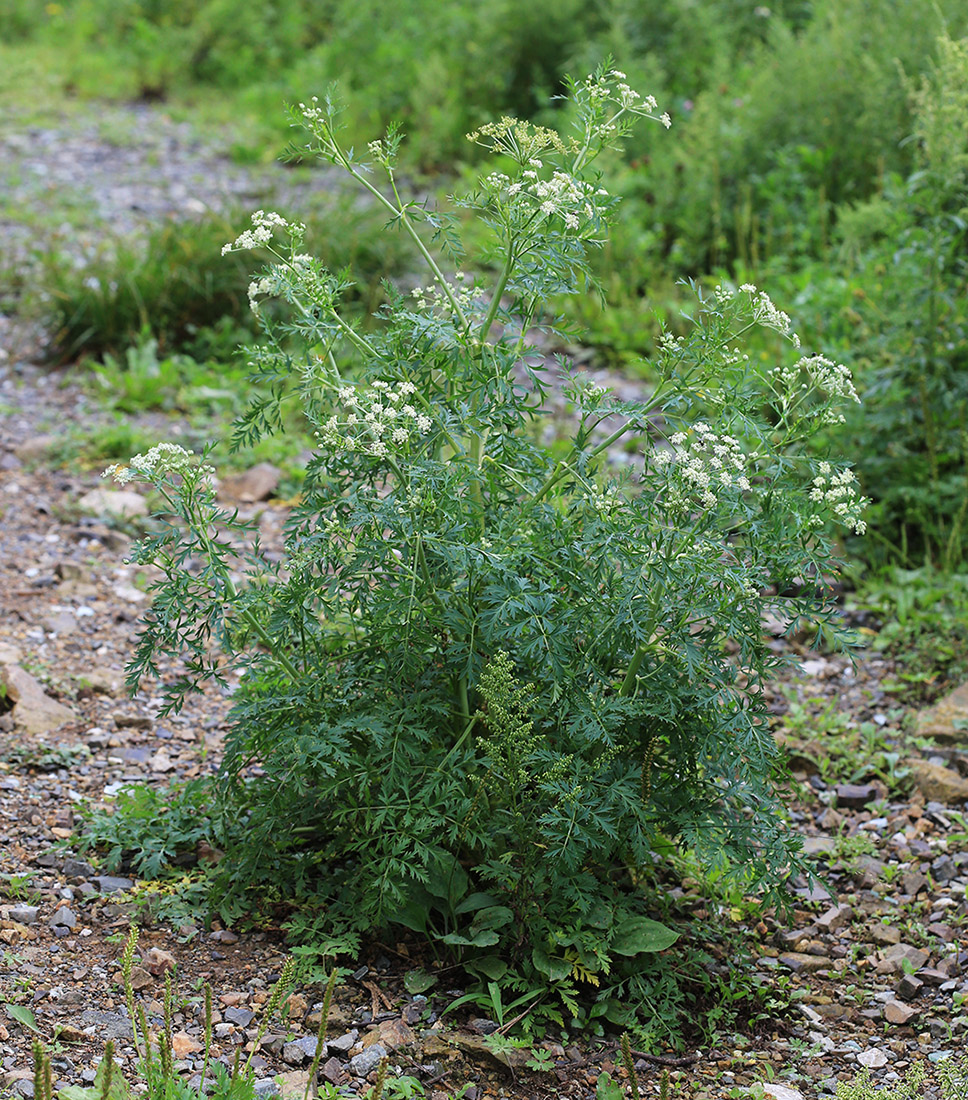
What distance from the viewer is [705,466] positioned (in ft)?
7.88

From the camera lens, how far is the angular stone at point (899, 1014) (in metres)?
2.64

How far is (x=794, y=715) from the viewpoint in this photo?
3.86 m

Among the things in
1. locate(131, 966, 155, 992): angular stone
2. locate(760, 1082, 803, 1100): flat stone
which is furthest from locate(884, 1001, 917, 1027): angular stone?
locate(131, 966, 155, 992): angular stone

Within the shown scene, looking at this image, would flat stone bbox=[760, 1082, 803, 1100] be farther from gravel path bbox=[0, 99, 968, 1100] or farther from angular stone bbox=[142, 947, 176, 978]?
angular stone bbox=[142, 947, 176, 978]

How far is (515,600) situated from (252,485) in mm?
2942

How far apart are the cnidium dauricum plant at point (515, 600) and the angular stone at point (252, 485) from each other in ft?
7.83

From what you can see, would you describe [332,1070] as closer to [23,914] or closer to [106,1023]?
[106,1023]

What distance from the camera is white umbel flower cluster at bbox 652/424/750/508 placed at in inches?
90.4

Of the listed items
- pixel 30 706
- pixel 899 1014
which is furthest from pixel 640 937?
pixel 30 706

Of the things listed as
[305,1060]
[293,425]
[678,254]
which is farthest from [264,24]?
[305,1060]

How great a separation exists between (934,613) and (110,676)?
2899mm

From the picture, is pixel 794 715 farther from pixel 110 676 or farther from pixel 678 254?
pixel 678 254

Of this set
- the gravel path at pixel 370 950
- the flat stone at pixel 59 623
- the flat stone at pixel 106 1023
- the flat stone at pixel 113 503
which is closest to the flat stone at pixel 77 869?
the gravel path at pixel 370 950

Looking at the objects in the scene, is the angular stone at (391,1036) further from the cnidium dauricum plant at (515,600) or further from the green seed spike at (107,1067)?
the green seed spike at (107,1067)
